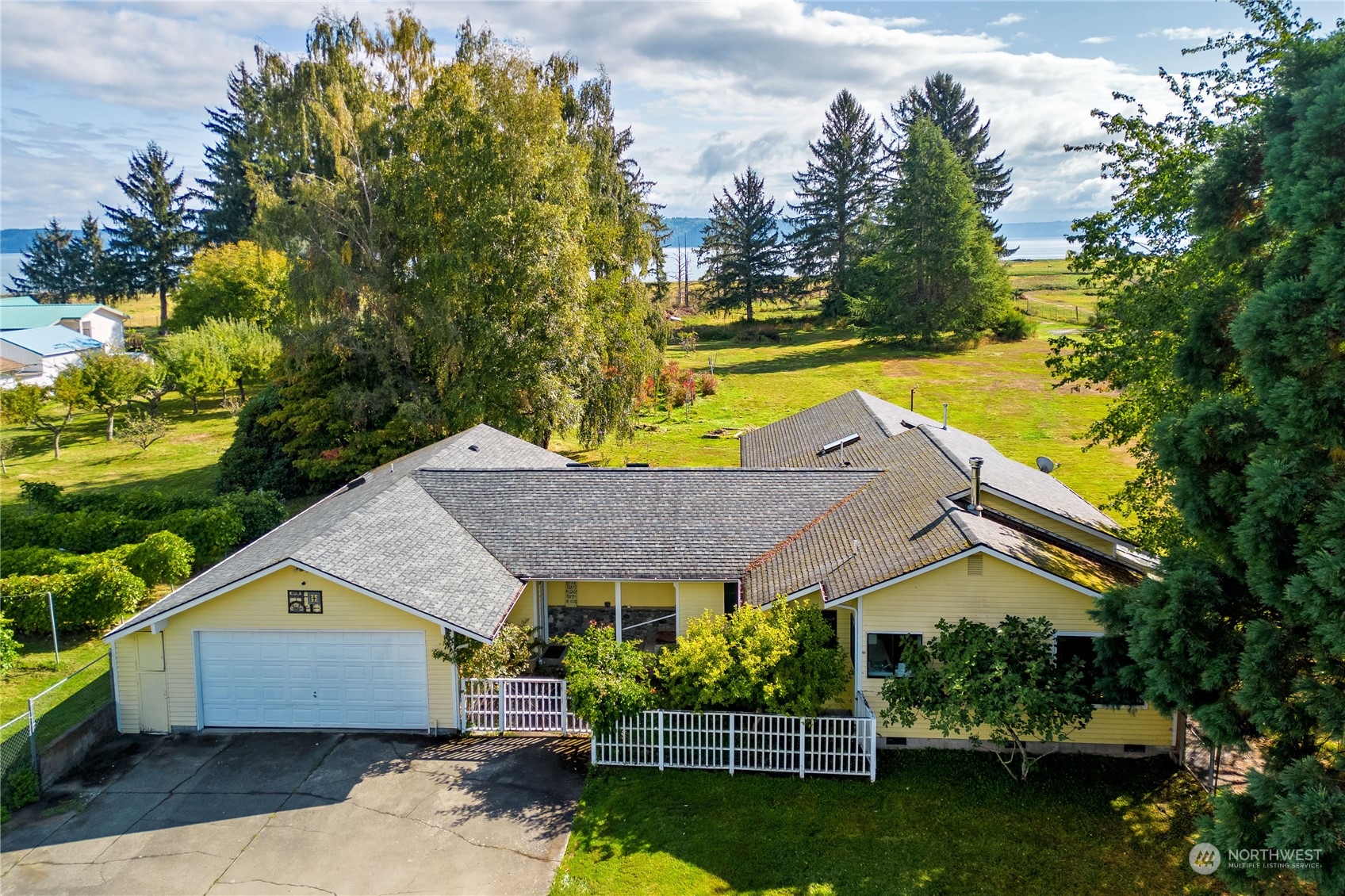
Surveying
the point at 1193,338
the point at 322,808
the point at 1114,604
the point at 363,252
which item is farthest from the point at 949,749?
the point at 363,252

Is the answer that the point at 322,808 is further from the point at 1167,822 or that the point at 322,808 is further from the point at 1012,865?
the point at 1167,822

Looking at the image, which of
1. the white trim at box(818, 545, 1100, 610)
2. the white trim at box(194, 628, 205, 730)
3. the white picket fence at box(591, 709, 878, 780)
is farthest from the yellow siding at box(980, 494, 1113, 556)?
the white trim at box(194, 628, 205, 730)

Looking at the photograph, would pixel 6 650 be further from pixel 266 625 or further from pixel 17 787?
pixel 266 625

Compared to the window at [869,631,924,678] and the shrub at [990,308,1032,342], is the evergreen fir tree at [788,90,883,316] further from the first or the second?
the window at [869,631,924,678]

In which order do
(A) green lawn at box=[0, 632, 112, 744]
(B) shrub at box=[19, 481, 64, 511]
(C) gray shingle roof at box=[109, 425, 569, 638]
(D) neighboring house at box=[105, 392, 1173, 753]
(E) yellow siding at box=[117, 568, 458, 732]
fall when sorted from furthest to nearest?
(B) shrub at box=[19, 481, 64, 511] → (A) green lawn at box=[0, 632, 112, 744] → (E) yellow siding at box=[117, 568, 458, 732] → (C) gray shingle roof at box=[109, 425, 569, 638] → (D) neighboring house at box=[105, 392, 1173, 753]

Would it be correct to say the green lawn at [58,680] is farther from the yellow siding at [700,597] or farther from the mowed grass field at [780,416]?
the mowed grass field at [780,416]
